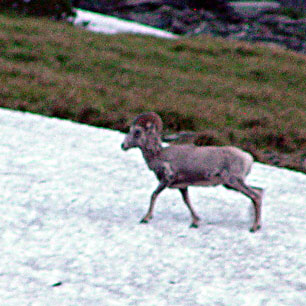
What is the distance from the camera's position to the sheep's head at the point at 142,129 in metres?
5.28

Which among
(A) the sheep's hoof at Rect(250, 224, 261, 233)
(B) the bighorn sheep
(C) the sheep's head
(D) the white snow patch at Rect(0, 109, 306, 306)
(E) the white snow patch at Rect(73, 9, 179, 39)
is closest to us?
(D) the white snow patch at Rect(0, 109, 306, 306)

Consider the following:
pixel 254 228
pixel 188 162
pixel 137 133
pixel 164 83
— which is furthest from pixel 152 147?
pixel 164 83

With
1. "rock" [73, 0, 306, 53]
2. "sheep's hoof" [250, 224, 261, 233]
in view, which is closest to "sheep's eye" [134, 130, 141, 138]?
"sheep's hoof" [250, 224, 261, 233]

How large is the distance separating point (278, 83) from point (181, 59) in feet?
10.2

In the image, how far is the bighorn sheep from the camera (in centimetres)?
517

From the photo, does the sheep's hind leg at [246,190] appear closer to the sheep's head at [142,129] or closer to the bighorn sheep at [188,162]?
the bighorn sheep at [188,162]

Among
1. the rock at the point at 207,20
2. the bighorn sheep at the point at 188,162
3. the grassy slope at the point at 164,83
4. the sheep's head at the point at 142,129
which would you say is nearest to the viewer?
the bighorn sheep at the point at 188,162

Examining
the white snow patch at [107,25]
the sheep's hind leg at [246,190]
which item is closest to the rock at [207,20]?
the white snow patch at [107,25]

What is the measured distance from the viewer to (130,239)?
5.29 meters

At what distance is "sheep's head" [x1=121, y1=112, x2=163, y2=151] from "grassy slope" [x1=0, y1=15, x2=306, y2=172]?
12.9 ft

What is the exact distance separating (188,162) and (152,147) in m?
0.42

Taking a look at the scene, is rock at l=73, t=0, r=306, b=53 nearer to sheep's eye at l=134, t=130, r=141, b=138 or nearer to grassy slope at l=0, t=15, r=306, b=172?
grassy slope at l=0, t=15, r=306, b=172

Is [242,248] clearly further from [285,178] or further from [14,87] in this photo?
[14,87]

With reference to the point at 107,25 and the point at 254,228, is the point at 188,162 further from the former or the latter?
the point at 107,25
